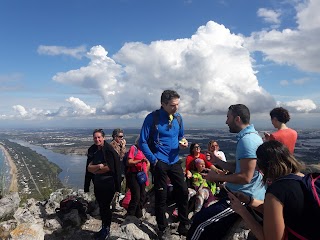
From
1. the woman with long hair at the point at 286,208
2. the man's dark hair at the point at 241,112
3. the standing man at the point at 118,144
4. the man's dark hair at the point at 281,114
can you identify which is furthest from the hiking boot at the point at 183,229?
the woman with long hair at the point at 286,208

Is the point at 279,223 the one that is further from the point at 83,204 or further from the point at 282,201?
the point at 83,204

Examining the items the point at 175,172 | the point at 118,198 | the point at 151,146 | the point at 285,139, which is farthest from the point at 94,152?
the point at 285,139

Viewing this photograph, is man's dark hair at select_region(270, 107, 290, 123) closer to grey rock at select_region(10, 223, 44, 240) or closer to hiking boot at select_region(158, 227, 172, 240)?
hiking boot at select_region(158, 227, 172, 240)

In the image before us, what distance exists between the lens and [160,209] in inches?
191

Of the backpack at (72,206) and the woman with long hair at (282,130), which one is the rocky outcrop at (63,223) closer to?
the backpack at (72,206)

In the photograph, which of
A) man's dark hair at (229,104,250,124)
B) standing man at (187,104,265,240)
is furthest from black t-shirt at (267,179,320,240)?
man's dark hair at (229,104,250,124)

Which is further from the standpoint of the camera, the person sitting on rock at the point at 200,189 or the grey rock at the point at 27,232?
the person sitting on rock at the point at 200,189

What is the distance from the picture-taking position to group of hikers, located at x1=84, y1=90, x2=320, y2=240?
2.16 m

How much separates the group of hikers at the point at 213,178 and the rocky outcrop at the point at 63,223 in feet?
1.06

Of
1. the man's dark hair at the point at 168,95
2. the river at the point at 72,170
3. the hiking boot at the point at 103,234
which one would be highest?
the man's dark hair at the point at 168,95

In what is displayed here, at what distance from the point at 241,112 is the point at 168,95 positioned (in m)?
1.60

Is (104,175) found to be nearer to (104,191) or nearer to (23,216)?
(104,191)

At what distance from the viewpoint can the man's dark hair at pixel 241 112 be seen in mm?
3328

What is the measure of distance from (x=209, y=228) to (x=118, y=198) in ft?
13.8
